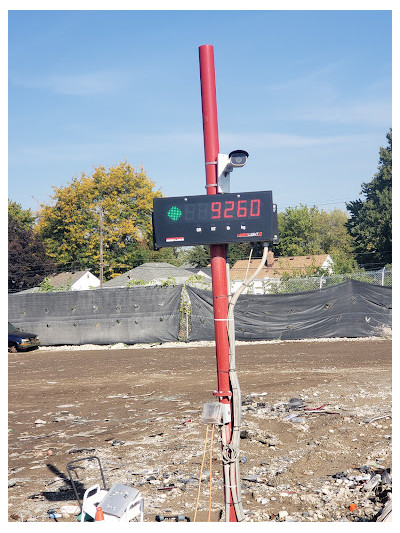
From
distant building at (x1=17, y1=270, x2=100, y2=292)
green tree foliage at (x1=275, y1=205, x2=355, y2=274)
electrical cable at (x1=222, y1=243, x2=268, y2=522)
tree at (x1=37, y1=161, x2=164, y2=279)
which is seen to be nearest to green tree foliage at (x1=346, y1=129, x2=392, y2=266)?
green tree foliage at (x1=275, y1=205, x2=355, y2=274)

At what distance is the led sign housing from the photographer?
16.3ft

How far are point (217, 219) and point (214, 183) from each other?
0.37 meters

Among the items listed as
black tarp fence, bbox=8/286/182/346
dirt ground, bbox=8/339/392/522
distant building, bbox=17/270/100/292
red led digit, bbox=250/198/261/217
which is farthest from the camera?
distant building, bbox=17/270/100/292

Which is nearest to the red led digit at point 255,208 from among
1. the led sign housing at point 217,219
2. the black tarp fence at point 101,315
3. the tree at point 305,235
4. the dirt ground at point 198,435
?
the led sign housing at point 217,219

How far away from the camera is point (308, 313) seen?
77.5 ft

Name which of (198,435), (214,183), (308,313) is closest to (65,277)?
(308,313)

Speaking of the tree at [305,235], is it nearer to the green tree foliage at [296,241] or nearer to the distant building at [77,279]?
the green tree foliage at [296,241]

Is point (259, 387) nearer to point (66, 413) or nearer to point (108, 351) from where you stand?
point (66, 413)

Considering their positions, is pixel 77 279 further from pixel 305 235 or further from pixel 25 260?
pixel 305 235

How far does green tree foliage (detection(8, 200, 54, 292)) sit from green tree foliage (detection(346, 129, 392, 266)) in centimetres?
3152

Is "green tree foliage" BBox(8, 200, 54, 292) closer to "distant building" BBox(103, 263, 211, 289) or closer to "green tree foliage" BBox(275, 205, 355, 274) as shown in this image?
"distant building" BBox(103, 263, 211, 289)

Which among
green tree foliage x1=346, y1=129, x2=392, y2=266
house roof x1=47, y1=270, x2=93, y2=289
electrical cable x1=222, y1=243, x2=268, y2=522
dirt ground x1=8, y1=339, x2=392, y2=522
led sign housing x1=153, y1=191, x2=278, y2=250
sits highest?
green tree foliage x1=346, y1=129, x2=392, y2=266

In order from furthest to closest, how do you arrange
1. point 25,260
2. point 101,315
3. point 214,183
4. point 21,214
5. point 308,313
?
1. point 21,214
2. point 25,260
3. point 101,315
4. point 308,313
5. point 214,183

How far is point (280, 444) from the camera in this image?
364 inches
